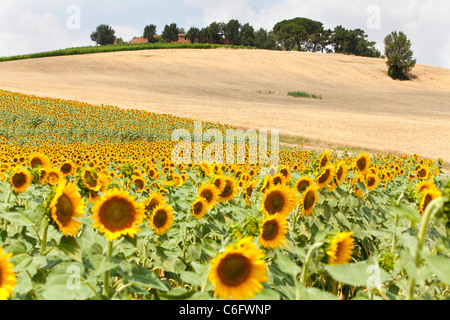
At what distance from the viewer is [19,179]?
311 cm

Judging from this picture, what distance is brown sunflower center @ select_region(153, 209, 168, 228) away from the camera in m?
2.77

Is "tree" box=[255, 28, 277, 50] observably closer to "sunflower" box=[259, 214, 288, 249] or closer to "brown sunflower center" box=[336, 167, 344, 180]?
"brown sunflower center" box=[336, 167, 344, 180]

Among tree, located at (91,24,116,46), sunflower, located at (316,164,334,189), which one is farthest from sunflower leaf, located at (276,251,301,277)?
tree, located at (91,24,116,46)

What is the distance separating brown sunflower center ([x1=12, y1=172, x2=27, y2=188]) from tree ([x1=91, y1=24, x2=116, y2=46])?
10269cm

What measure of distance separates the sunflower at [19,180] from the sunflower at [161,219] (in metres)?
1.10

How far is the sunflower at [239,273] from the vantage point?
1.52 m

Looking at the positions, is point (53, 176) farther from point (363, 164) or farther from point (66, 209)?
point (363, 164)

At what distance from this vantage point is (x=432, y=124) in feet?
91.4

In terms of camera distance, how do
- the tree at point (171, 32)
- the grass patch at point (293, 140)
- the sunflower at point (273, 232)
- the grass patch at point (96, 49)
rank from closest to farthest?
the sunflower at point (273, 232)
the grass patch at point (293, 140)
the grass patch at point (96, 49)
the tree at point (171, 32)

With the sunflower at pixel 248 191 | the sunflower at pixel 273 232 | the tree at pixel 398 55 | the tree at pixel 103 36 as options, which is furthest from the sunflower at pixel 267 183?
the tree at pixel 103 36

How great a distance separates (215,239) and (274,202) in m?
0.81

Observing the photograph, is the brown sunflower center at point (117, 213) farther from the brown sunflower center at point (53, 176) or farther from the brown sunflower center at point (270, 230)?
the brown sunflower center at point (53, 176)

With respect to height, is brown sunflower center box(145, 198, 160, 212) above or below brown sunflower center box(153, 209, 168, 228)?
above
